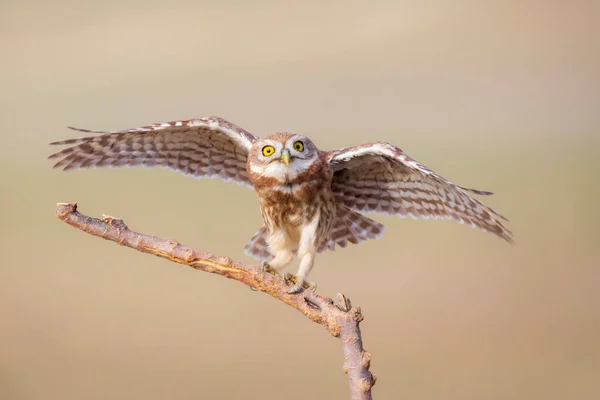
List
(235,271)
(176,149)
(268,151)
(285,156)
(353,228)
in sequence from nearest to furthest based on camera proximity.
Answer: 1. (235,271)
2. (285,156)
3. (268,151)
4. (176,149)
5. (353,228)

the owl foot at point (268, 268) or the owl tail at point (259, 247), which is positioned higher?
the owl tail at point (259, 247)

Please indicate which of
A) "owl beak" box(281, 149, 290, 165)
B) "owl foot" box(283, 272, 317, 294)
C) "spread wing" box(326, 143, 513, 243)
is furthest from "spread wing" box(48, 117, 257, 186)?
"owl foot" box(283, 272, 317, 294)

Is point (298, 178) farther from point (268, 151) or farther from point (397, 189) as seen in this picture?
point (397, 189)

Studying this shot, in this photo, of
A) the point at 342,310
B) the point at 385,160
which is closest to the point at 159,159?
the point at 385,160

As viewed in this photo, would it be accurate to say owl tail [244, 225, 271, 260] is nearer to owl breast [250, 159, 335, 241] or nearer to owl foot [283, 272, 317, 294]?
owl breast [250, 159, 335, 241]

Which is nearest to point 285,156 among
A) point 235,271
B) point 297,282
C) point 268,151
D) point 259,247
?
point 268,151

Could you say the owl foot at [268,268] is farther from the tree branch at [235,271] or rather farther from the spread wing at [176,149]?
the tree branch at [235,271]

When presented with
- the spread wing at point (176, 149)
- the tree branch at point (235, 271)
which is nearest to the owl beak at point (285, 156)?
the spread wing at point (176, 149)
